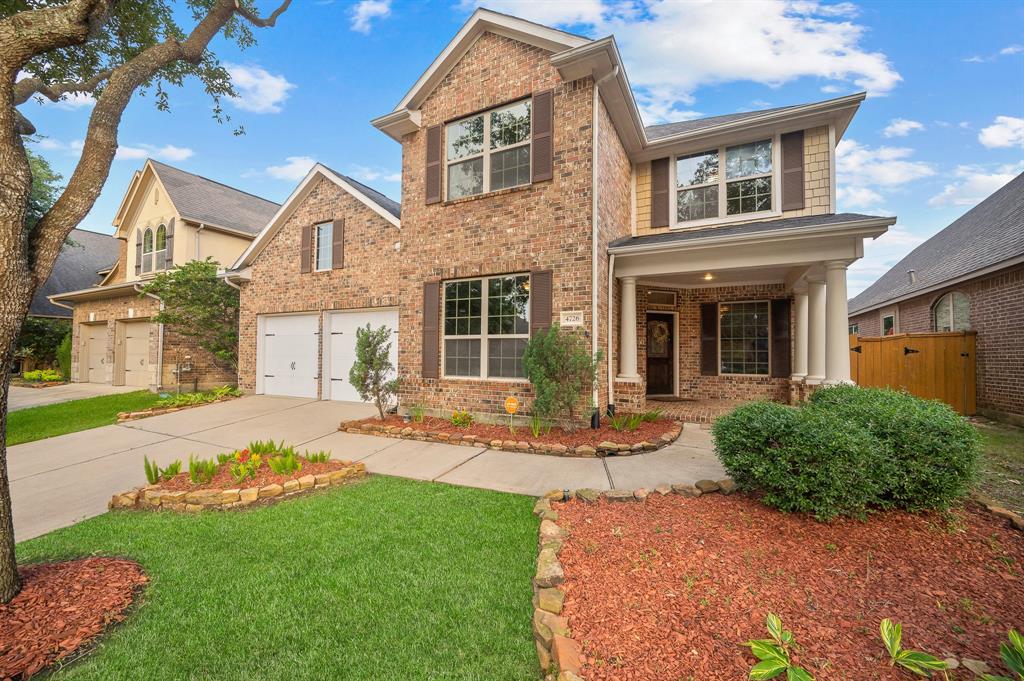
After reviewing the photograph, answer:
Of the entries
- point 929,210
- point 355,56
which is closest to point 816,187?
point 355,56

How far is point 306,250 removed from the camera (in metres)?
10.4

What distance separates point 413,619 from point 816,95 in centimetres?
1033

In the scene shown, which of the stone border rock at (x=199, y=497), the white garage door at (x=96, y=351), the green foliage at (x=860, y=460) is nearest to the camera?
the green foliage at (x=860, y=460)

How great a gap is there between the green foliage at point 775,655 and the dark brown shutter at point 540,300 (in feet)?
16.3

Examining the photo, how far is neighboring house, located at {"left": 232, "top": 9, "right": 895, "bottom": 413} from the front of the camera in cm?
652

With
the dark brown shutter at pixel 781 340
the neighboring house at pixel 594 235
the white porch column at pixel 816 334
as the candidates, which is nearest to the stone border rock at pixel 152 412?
the neighboring house at pixel 594 235

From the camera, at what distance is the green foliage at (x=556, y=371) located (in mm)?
5949

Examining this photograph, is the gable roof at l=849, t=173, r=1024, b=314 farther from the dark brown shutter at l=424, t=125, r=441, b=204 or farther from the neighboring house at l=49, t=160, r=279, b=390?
the neighboring house at l=49, t=160, r=279, b=390

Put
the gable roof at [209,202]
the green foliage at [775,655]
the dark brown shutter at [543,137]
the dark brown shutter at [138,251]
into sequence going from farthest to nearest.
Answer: the dark brown shutter at [138,251] → the gable roof at [209,202] → the dark brown shutter at [543,137] → the green foliage at [775,655]

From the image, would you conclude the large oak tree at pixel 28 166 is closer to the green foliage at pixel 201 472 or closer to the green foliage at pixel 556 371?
the green foliage at pixel 201 472

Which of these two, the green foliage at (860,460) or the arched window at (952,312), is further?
the arched window at (952,312)

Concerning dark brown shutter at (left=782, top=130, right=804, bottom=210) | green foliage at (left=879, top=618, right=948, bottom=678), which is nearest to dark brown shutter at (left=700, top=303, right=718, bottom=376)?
dark brown shutter at (left=782, top=130, right=804, bottom=210)

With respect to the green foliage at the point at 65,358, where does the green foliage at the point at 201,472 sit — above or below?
below

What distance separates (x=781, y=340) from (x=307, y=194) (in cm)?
1222
